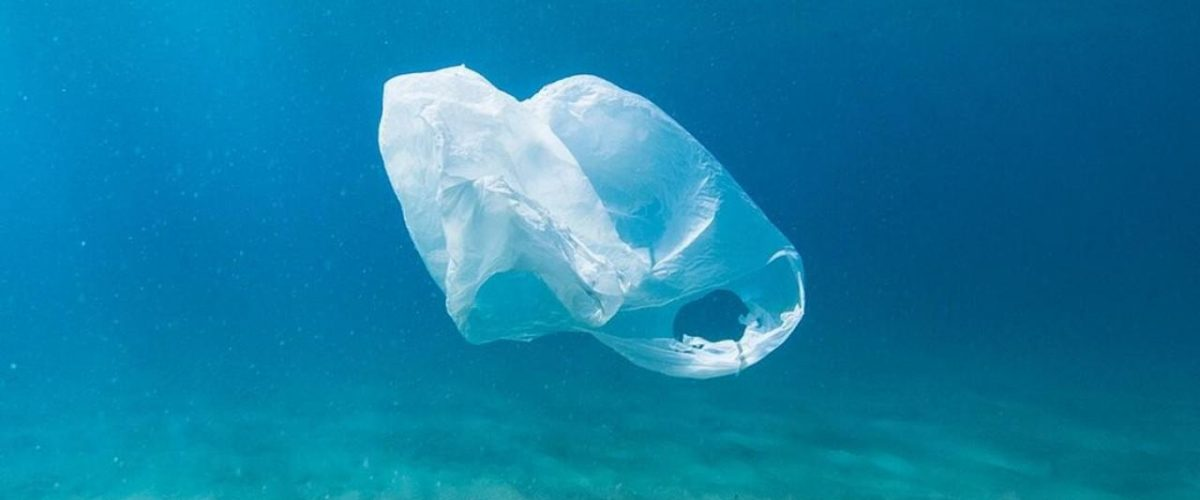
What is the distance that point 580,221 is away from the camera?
291 cm

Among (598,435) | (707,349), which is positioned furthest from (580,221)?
(598,435)

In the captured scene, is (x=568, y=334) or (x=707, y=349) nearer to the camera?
(x=707, y=349)

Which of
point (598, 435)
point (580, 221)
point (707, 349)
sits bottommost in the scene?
point (707, 349)

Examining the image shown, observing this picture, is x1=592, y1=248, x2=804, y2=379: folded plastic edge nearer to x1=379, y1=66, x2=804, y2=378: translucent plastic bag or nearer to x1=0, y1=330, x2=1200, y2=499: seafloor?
x1=379, y1=66, x2=804, y2=378: translucent plastic bag

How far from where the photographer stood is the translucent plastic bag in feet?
8.60

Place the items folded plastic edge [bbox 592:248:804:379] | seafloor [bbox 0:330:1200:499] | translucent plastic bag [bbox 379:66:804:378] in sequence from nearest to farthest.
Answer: translucent plastic bag [bbox 379:66:804:378], folded plastic edge [bbox 592:248:804:379], seafloor [bbox 0:330:1200:499]

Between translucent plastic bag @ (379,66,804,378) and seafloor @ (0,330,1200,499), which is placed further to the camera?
seafloor @ (0,330,1200,499)

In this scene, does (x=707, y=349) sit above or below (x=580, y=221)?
below

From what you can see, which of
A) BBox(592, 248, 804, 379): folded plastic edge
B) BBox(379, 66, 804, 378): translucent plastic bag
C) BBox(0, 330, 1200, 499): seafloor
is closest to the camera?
BBox(379, 66, 804, 378): translucent plastic bag

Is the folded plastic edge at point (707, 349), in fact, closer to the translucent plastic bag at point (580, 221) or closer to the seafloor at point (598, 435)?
the translucent plastic bag at point (580, 221)

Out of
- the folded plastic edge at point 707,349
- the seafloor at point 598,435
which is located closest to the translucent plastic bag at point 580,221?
the folded plastic edge at point 707,349

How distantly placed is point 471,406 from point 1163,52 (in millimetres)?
18026

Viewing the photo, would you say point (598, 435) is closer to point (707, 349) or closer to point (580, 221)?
point (707, 349)

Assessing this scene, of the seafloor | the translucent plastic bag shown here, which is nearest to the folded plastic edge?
the translucent plastic bag
